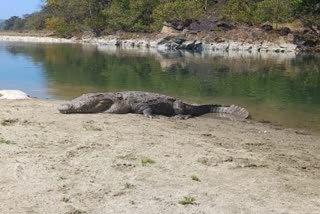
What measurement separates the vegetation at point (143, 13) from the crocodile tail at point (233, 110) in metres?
44.5

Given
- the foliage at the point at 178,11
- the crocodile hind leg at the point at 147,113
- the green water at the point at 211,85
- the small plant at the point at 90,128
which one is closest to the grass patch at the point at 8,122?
the small plant at the point at 90,128

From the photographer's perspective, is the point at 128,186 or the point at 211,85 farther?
the point at 211,85

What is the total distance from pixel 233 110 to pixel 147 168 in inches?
310

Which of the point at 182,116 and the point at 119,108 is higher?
the point at 119,108

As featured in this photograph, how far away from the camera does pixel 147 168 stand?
7434mm

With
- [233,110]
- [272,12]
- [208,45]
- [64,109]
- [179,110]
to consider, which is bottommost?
[208,45]

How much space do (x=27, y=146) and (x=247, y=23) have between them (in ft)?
203

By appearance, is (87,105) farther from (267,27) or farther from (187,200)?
(267,27)

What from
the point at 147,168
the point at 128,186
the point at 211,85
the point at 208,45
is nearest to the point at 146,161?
the point at 147,168

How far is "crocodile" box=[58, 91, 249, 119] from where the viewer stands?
12.7 m

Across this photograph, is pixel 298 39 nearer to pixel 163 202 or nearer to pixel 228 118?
pixel 228 118

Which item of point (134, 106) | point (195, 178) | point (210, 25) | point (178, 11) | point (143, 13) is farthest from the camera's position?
point (143, 13)

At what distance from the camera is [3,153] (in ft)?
25.7

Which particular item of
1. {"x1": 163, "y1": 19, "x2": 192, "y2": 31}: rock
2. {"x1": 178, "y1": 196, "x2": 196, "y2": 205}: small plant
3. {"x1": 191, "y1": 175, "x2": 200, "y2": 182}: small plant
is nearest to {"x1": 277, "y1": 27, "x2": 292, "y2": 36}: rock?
{"x1": 163, "y1": 19, "x2": 192, "y2": 31}: rock
